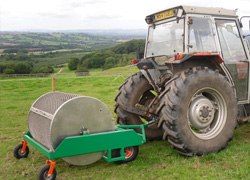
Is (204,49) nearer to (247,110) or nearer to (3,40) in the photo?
(247,110)

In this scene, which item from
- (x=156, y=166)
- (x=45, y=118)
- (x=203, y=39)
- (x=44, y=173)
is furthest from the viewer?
(x=203, y=39)

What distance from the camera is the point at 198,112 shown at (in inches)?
202

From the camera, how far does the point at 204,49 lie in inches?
222

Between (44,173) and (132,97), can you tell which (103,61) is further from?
(44,173)

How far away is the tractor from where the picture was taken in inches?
192

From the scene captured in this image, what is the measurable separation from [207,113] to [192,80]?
0.72 metres

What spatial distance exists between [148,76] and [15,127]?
472 cm

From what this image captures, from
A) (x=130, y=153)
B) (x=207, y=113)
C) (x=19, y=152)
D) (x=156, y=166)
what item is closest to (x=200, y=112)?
(x=207, y=113)

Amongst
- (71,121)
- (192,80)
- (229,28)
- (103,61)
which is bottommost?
(103,61)

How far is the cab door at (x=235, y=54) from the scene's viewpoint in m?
5.91

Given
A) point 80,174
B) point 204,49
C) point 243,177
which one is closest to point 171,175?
point 243,177

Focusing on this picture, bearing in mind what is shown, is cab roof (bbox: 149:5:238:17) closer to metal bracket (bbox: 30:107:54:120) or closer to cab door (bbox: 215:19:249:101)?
cab door (bbox: 215:19:249:101)

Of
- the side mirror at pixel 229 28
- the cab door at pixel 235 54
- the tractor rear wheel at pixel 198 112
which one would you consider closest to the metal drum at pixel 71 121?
the tractor rear wheel at pixel 198 112

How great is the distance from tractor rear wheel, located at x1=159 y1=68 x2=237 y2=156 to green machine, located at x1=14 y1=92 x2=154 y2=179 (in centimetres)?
70
